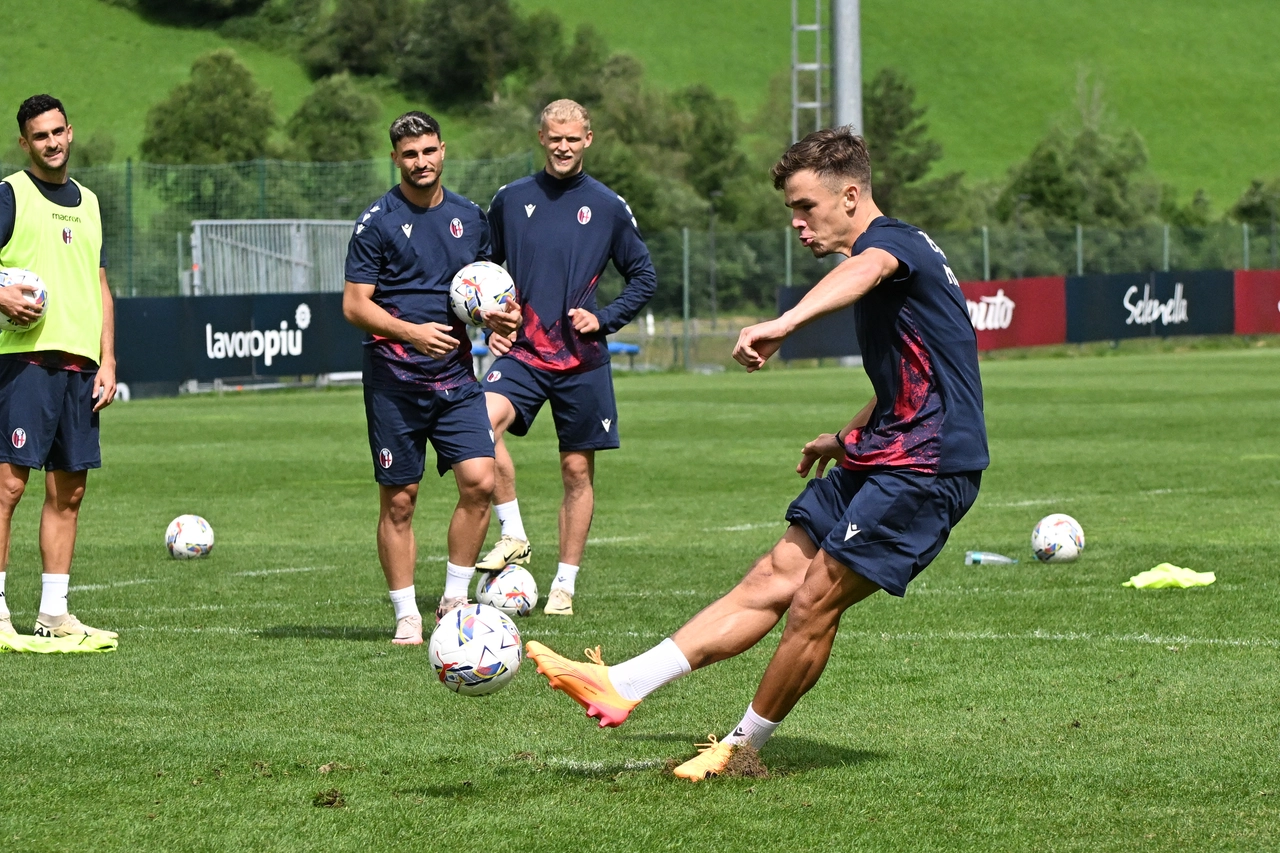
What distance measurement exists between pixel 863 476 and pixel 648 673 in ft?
2.88

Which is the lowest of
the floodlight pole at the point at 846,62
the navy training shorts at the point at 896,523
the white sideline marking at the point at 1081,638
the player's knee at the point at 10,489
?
the white sideline marking at the point at 1081,638

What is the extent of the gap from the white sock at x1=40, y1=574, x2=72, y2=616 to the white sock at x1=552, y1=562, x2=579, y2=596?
2.28 meters

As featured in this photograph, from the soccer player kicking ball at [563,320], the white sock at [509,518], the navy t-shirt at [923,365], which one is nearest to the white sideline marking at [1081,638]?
the soccer player kicking ball at [563,320]

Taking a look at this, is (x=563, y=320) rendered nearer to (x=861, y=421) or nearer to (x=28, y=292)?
(x=28, y=292)

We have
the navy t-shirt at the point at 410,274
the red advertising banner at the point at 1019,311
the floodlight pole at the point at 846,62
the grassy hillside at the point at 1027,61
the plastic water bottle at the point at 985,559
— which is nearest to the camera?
the navy t-shirt at the point at 410,274

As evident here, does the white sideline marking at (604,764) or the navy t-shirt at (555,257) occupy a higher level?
the navy t-shirt at (555,257)

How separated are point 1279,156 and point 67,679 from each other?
365 feet

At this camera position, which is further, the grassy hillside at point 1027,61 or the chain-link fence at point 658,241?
the grassy hillside at point 1027,61

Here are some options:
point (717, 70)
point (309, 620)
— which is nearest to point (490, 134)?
point (717, 70)

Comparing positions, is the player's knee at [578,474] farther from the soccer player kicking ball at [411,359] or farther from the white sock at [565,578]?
the soccer player kicking ball at [411,359]

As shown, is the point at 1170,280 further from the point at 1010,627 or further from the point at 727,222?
the point at 727,222

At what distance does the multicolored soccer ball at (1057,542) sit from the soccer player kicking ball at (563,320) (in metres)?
2.59

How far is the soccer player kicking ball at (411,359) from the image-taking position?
7688 millimetres

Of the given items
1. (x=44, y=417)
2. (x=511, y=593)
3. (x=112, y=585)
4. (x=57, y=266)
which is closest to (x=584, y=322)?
(x=511, y=593)
